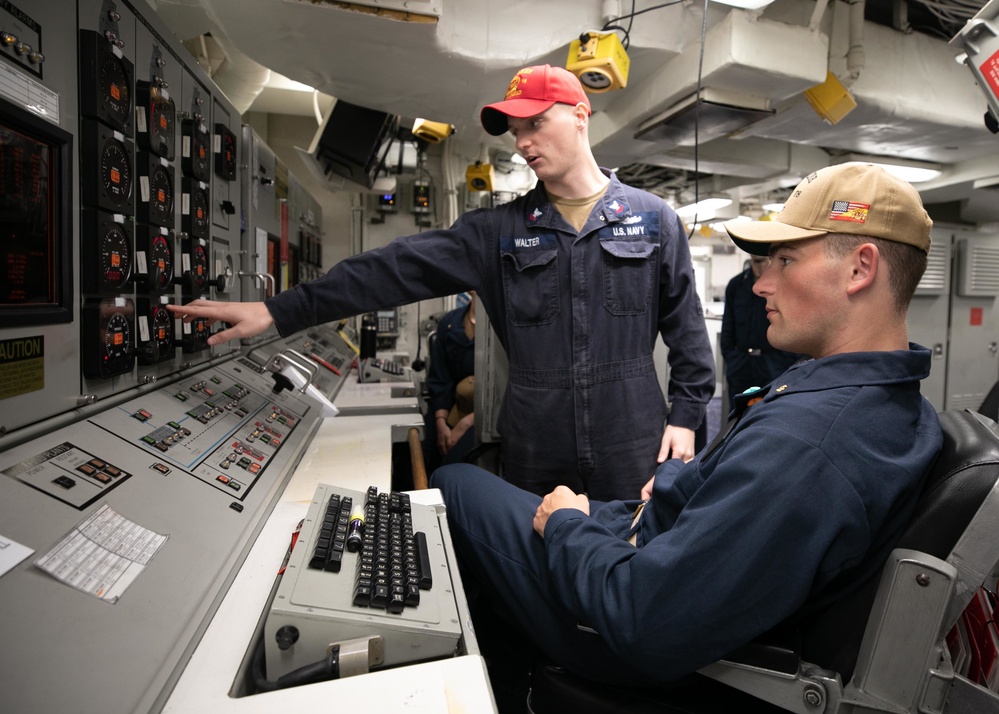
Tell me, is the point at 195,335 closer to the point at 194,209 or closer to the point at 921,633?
the point at 194,209

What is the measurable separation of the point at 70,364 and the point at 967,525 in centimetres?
153

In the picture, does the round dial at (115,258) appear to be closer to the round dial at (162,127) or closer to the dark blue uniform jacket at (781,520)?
the round dial at (162,127)

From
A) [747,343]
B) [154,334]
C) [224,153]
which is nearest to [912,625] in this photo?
[154,334]

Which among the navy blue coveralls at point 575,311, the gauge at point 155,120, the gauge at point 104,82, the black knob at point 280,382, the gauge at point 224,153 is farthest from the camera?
the black knob at point 280,382

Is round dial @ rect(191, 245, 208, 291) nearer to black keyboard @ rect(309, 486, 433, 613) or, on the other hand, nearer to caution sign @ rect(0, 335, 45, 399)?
caution sign @ rect(0, 335, 45, 399)

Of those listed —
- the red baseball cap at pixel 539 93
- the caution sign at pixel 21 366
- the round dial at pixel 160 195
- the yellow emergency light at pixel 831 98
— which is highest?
the yellow emergency light at pixel 831 98

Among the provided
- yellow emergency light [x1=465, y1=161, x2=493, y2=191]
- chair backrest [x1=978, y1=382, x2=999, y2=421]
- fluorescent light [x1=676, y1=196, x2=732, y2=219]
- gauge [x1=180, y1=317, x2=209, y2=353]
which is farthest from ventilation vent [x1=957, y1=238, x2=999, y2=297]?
gauge [x1=180, y1=317, x2=209, y2=353]

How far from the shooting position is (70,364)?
3.58ft

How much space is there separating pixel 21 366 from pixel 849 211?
1421mm

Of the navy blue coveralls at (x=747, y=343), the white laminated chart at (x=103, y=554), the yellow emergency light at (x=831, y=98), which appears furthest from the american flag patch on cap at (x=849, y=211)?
the navy blue coveralls at (x=747, y=343)

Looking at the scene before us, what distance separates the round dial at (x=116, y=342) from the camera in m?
1.18

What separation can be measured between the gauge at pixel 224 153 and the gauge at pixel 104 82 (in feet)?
2.12

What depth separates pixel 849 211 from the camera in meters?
0.96

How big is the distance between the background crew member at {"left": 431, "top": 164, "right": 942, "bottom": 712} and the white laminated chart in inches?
26.7
